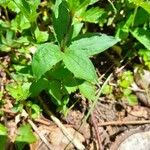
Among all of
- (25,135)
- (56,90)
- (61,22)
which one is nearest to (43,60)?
(61,22)

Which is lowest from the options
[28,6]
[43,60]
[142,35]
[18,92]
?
[18,92]

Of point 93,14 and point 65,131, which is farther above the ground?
point 93,14

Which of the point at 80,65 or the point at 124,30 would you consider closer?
the point at 80,65

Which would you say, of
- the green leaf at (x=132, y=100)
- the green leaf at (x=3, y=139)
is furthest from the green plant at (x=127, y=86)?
the green leaf at (x=3, y=139)

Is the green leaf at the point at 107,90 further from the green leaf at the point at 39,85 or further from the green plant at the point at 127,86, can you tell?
the green leaf at the point at 39,85

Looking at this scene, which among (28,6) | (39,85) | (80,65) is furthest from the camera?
(39,85)

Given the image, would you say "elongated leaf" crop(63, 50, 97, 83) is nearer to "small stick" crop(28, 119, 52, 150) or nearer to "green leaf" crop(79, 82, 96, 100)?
"green leaf" crop(79, 82, 96, 100)

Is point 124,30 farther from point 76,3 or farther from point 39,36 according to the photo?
point 76,3
